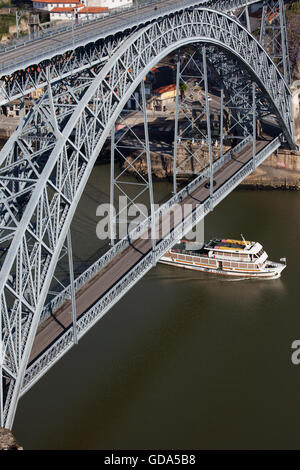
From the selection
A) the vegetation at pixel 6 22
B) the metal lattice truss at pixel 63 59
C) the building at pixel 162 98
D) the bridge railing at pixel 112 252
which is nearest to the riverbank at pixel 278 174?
the bridge railing at pixel 112 252

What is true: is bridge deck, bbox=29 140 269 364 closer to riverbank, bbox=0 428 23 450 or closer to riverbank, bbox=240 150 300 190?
riverbank, bbox=0 428 23 450

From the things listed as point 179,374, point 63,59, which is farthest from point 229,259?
point 63,59

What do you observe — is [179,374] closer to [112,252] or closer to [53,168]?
[112,252]

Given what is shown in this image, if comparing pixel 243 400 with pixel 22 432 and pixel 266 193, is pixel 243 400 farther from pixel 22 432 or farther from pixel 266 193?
pixel 266 193

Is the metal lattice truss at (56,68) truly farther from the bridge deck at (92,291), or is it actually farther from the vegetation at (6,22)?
the vegetation at (6,22)

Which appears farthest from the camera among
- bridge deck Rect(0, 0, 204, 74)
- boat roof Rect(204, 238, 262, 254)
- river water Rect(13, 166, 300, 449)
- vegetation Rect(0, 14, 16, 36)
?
vegetation Rect(0, 14, 16, 36)

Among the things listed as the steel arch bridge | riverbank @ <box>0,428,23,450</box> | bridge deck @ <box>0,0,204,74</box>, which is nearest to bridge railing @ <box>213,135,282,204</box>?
the steel arch bridge
